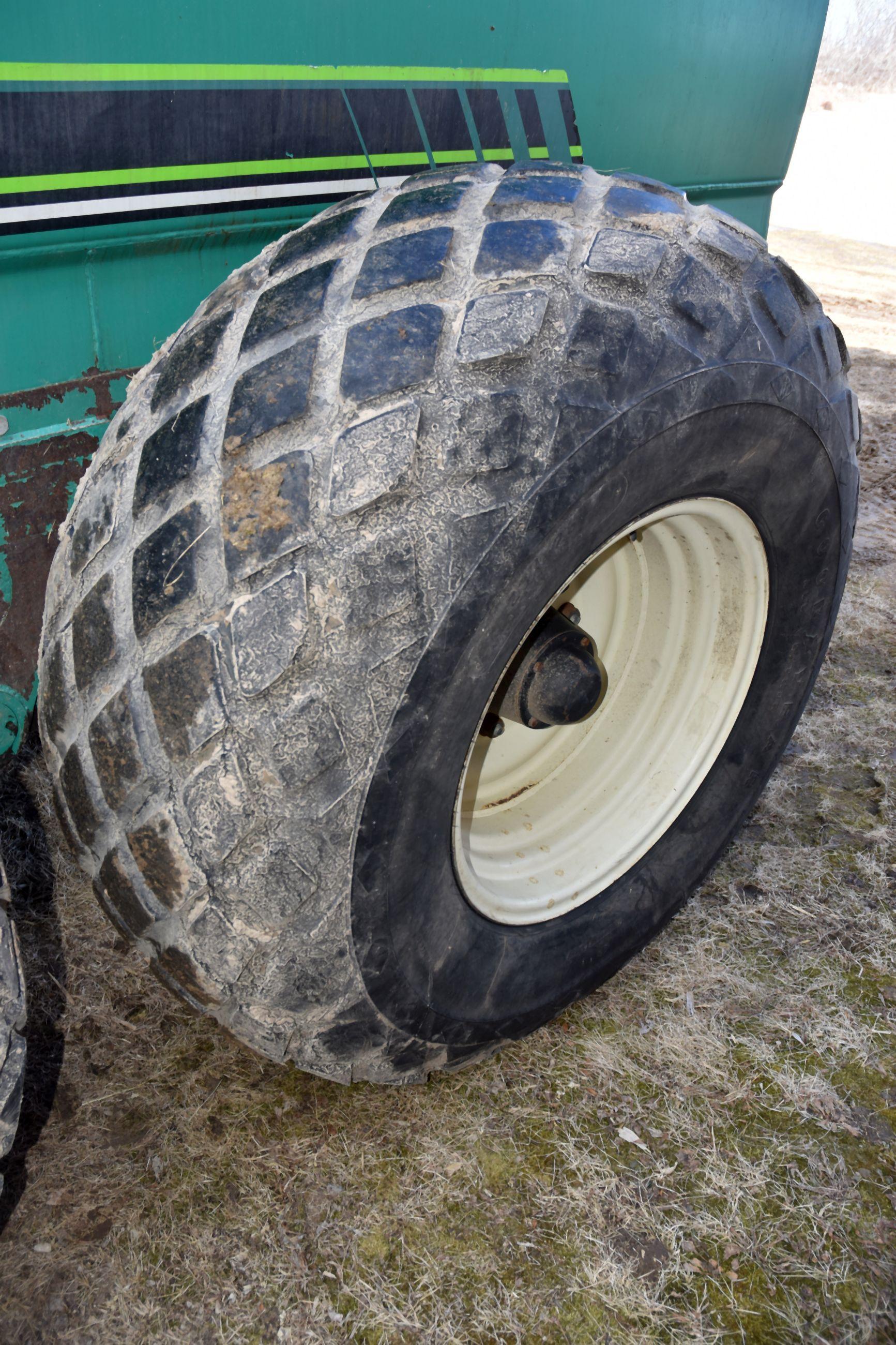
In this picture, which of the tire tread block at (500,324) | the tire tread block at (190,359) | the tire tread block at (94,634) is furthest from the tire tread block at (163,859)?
the tire tread block at (500,324)

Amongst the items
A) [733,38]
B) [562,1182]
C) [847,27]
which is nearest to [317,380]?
[562,1182]

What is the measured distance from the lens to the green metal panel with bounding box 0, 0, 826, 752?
1452 millimetres

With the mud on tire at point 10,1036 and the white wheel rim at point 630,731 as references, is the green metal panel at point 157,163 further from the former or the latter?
the white wheel rim at point 630,731

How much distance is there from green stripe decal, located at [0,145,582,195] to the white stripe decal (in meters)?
0.02

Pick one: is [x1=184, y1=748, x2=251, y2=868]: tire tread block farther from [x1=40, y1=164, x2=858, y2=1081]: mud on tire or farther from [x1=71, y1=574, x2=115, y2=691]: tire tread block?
[x1=71, y1=574, x2=115, y2=691]: tire tread block

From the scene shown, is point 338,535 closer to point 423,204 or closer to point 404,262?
point 404,262

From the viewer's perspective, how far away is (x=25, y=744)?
2139mm

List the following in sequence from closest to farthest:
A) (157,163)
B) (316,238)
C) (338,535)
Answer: (338,535), (316,238), (157,163)

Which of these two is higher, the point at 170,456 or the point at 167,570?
the point at 170,456

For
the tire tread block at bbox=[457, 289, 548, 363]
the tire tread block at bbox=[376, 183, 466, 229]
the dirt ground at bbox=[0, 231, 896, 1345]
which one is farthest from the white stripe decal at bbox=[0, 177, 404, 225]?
the dirt ground at bbox=[0, 231, 896, 1345]

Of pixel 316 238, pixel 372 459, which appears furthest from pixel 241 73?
pixel 372 459

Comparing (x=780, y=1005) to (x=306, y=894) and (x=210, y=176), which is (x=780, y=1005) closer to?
(x=306, y=894)

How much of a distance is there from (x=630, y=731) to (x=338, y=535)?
3.80 feet

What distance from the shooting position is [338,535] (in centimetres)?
121
